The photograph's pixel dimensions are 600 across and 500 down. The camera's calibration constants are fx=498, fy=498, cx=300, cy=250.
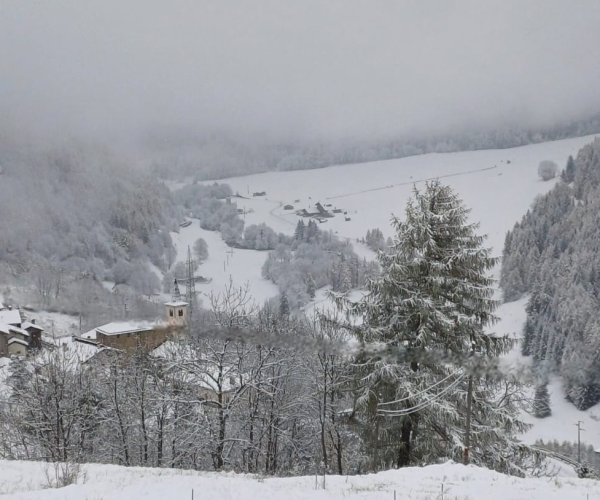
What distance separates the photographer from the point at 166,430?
1858 cm

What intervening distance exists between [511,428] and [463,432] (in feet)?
4.84

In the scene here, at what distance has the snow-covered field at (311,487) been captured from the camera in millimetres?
7543

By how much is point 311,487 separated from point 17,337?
14.9 meters

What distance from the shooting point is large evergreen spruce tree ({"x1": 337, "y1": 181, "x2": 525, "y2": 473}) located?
11.1 metres

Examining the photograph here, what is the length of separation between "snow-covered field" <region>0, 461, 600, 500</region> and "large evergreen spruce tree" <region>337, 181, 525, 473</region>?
76.2 inches

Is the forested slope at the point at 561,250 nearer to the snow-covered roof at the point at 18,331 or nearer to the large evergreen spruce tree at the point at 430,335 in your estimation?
the large evergreen spruce tree at the point at 430,335

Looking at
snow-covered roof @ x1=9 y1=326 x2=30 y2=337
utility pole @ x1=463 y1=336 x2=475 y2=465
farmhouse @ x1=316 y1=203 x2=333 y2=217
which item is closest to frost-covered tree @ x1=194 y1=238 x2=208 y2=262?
farmhouse @ x1=316 y1=203 x2=333 y2=217

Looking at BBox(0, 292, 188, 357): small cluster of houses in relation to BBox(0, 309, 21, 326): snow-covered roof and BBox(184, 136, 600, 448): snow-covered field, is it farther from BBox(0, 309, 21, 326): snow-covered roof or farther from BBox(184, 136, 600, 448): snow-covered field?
BBox(184, 136, 600, 448): snow-covered field

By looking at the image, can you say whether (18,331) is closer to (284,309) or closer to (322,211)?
(284,309)

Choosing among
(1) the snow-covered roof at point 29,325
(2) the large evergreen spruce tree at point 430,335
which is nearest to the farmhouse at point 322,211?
(1) the snow-covered roof at point 29,325

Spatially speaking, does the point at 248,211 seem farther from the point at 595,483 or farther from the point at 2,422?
the point at 595,483

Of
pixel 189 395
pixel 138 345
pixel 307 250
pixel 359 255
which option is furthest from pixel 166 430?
pixel 307 250

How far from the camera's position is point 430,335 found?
11125 millimetres

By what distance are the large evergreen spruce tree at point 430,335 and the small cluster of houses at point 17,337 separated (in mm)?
9328
